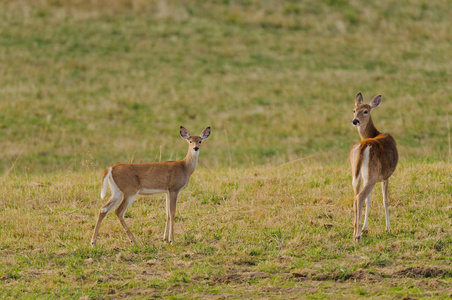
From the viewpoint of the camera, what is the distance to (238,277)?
8.23 metres

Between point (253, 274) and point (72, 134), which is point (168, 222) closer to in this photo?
point (253, 274)

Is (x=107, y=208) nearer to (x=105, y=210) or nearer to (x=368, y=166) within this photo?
(x=105, y=210)

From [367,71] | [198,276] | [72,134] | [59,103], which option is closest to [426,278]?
[198,276]

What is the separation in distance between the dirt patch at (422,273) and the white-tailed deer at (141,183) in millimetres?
3034

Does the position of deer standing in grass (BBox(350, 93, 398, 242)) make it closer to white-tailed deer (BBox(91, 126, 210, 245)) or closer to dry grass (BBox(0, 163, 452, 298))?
dry grass (BBox(0, 163, 452, 298))

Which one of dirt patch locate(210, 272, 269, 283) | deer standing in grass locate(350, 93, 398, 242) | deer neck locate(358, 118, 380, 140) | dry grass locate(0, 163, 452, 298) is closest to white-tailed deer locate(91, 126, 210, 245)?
dry grass locate(0, 163, 452, 298)

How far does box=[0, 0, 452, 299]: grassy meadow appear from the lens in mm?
8438

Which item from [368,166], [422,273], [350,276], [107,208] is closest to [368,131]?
[368,166]

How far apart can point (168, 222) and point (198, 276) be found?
1576 millimetres

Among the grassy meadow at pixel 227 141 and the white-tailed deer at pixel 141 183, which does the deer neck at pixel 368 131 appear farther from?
the white-tailed deer at pixel 141 183

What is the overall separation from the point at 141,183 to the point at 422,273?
12.3 ft

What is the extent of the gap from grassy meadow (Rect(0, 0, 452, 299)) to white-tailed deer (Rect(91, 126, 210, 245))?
0.43 metres

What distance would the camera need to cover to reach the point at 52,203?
11617 mm

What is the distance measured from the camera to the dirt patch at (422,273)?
26.8ft
